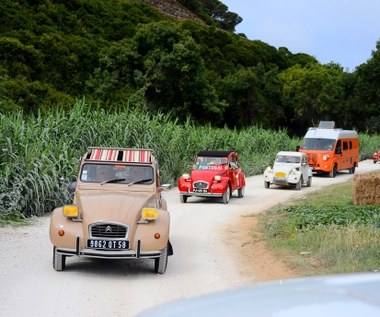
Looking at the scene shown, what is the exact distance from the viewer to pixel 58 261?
9867 millimetres

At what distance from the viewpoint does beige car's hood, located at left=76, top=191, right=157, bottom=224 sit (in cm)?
967

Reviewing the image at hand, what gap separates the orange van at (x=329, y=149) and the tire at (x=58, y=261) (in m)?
25.8

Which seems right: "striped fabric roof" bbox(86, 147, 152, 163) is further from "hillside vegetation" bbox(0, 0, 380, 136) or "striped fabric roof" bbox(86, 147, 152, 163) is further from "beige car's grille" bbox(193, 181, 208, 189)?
"hillside vegetation" bbox(0, 0, 380, 136)

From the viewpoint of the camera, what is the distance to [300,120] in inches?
2798

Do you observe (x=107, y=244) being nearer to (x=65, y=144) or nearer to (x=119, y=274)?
(x=119, y=274)

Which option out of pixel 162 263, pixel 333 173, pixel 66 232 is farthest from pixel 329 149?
pixel 66 232

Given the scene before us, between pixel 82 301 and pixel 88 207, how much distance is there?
6.40 ft

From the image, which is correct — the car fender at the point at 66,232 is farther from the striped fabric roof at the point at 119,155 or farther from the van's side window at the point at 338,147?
the van's side window at the point at 338,147

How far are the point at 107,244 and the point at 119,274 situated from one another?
0.65m

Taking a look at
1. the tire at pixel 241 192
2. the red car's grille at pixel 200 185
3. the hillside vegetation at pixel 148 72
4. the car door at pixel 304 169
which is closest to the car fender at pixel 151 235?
the red car's grille at pixel 200 185

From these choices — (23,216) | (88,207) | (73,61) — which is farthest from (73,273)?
(73,61)

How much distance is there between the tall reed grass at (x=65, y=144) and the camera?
15461 mm

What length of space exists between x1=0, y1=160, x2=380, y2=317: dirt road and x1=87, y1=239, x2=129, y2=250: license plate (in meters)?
0.46

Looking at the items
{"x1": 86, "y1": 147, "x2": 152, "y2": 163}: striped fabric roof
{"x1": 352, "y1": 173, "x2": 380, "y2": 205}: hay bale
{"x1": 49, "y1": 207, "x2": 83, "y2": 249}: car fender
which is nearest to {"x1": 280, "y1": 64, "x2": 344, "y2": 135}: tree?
{"x1": 352, "y1": 173, "x2": 380, "y2": 205}: hay bale
